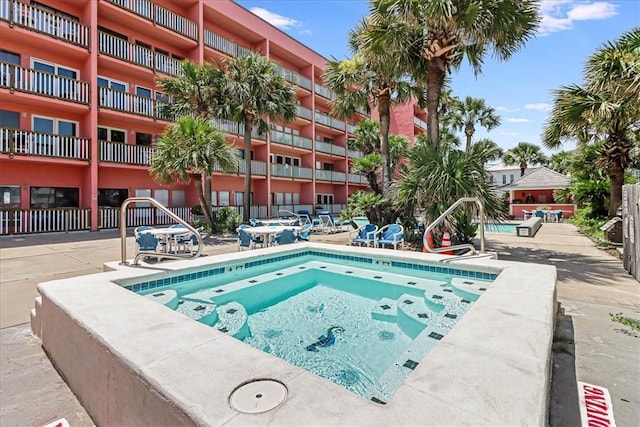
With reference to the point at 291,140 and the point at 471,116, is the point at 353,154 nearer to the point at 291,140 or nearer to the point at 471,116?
the point at 291,140

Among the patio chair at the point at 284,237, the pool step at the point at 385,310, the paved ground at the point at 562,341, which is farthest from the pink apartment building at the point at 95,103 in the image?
the pool step at the point at 385,310

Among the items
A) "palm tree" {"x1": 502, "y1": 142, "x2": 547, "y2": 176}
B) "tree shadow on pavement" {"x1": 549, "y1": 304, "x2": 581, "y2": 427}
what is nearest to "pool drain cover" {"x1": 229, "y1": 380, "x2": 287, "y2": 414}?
"tree shadow on pavement" {"x1": 549, "y1": 304, "x2": 581, "y2": 427}

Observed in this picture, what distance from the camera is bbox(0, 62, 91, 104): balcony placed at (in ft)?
44.3

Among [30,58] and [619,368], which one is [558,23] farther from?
[30,58]

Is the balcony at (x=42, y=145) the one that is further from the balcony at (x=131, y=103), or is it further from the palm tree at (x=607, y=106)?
the palm tree at (x=607, y=106)

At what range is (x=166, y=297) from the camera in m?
5.23

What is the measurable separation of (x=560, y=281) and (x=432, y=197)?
11.7 feet

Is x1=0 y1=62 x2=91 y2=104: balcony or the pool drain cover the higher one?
x1=0 y1=62 x2=91 y2=104: balcony

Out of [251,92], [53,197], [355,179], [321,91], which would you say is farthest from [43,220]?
[355,179]

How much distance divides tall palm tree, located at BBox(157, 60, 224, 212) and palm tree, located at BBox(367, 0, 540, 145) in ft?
29.1

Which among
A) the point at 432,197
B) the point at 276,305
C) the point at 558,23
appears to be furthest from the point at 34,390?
the point at 558,23

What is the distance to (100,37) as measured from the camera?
1634 cm

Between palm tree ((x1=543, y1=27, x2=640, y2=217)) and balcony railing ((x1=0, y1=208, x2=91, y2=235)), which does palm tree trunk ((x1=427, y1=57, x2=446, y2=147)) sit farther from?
balcony railing ((x1=0, y1=208, x2=91, y2=235))

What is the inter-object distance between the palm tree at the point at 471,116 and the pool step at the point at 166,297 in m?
31.7
